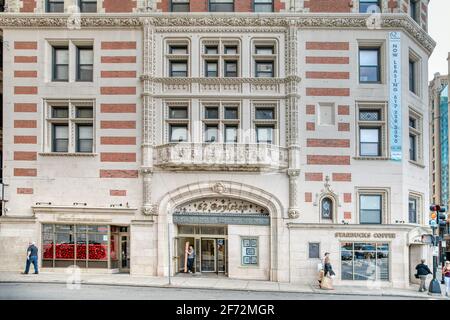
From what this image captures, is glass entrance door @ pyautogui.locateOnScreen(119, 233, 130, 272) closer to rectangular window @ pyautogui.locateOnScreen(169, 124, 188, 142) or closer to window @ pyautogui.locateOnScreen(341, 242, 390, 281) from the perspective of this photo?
rectangular window @ pyautogui.locateOnScreen(169, 124, 188, 142)

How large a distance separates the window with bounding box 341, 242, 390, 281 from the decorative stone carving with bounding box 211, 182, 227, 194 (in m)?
5.08

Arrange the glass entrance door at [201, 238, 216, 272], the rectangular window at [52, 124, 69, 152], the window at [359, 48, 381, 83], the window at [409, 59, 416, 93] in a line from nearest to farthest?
the window at [359, 48, 381, 83], the rectangular window at [52, 124, 69, 152], the window at [409, 59, 416, 93], the glass entrance door at [201, 238, 216, 272]

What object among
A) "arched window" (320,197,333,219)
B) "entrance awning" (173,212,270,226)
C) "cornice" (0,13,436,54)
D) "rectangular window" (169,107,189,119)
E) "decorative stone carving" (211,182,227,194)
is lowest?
"entrance awning" (173,212,270,226)

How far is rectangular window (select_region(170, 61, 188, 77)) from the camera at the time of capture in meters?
18.9

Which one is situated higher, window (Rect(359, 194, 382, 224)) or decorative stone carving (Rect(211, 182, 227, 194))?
decorative stone carving (Rect(211, 182, 227, 194))

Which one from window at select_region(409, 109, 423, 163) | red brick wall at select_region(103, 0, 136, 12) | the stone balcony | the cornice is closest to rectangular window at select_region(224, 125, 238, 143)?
the stone balcony

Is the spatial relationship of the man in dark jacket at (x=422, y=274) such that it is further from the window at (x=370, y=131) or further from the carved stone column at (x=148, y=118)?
the carved stone column at (x=148, y=118)

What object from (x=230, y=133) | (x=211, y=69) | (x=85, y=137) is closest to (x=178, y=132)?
(x=230, y=133)

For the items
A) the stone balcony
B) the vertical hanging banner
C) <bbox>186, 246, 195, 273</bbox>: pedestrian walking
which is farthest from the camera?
<bbox>186, 246, 195, 273</bbox>: pedestrian walking

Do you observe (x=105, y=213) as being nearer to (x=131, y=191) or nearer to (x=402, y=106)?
(x=131, y=191)

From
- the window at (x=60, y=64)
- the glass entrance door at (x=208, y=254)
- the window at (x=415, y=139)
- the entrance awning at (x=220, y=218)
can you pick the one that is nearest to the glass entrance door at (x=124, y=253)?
the entrance awning at (x=220, y=218)

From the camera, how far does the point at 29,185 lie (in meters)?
18.4

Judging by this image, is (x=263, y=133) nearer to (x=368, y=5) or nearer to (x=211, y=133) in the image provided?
(x=211, y=133)

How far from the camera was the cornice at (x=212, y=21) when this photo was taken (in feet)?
59.3
